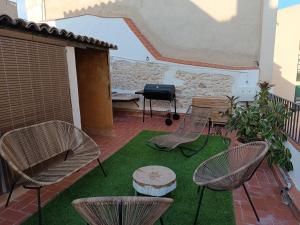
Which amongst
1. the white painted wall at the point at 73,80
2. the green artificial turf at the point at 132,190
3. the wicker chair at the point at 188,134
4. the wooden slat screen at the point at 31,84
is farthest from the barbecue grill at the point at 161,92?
the wooden slat screen at the point at 31,84

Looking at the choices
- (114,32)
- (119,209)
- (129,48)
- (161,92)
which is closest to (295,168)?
(119,209)

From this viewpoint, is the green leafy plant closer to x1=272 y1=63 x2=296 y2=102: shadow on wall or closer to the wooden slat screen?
the wooden slat screen

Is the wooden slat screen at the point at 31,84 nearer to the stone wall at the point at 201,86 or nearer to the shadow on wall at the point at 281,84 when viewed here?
the stone wall at the point at 201,86

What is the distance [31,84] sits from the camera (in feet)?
12.9

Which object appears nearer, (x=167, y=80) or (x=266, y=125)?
(x=266, y=125)

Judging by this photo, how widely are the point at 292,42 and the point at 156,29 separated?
696cm

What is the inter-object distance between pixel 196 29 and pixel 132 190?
8.04 metres

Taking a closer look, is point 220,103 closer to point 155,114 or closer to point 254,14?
point 155,114

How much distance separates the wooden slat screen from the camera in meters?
3.47

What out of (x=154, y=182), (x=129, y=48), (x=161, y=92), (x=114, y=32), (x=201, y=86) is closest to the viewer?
(x=154, y=182)

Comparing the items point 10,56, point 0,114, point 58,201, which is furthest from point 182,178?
point 10,56

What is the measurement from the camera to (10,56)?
3531 mm

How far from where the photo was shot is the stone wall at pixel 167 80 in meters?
8.60

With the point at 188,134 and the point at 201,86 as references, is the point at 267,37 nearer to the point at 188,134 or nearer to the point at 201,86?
the point at 201,86
